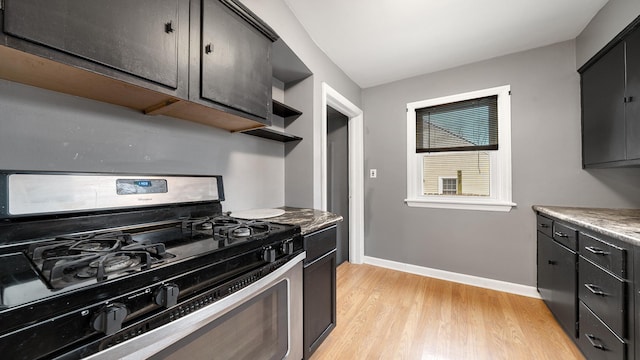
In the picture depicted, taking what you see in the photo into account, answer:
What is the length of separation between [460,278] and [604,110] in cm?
190

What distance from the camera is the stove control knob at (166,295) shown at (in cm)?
62

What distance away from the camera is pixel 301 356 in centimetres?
127

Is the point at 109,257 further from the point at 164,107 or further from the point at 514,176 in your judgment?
the point at 514,176

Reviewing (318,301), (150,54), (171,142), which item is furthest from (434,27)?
(318,301)

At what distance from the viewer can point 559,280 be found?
1.74 metres

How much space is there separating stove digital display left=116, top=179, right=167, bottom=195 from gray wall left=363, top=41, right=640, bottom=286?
243 centimetres

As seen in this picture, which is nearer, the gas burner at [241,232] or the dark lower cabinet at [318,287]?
the gas burner at [241,232]

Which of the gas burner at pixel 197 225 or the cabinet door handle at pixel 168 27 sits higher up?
the cabinet door handle at pixel 168 27

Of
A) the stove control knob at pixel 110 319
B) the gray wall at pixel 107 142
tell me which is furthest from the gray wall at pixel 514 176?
the stove control knob at pixel 110 319

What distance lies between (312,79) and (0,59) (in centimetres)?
171

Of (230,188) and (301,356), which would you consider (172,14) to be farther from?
(301,356)

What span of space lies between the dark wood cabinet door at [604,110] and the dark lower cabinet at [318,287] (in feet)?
6.92

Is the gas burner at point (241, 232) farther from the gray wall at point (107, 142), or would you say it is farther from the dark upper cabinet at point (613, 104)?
the dark upper cabinet at point (613, 104)

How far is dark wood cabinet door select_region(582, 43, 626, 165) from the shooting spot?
5.25 feet
